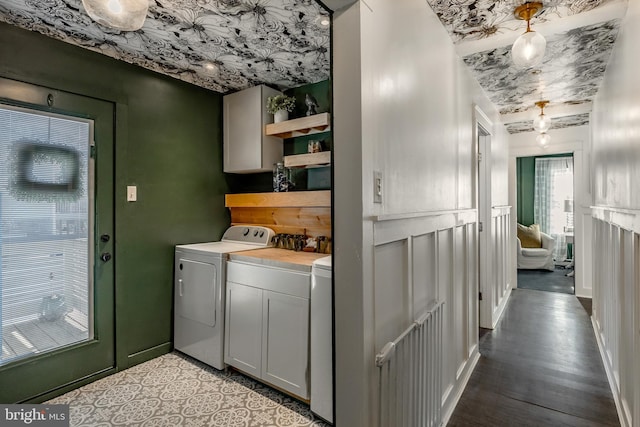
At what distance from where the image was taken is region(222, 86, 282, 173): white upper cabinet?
2898mm

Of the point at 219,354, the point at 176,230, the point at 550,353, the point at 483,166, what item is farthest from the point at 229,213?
the point at 550,353

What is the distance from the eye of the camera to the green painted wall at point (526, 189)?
6816mm

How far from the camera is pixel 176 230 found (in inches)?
113

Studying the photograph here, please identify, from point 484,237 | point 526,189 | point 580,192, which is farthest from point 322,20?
point 526,189

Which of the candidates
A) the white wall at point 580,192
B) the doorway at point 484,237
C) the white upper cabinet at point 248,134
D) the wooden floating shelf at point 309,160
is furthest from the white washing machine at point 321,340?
the white wall at point 580,192

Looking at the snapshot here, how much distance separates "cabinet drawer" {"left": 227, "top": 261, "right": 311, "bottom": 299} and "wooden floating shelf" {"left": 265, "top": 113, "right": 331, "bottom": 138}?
1.18m

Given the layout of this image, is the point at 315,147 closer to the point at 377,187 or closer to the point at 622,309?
the point at 377,187

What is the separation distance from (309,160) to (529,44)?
1.59 metres

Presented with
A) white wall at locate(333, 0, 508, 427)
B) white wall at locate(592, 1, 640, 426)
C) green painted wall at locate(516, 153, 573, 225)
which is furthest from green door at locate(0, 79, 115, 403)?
green painted wall at locate(516, 153, 573, 225)

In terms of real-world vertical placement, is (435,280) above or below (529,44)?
below

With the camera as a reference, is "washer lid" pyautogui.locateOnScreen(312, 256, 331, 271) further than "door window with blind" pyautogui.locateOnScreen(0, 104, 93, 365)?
No

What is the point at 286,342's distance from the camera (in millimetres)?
2064

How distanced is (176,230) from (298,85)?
5.55 ft

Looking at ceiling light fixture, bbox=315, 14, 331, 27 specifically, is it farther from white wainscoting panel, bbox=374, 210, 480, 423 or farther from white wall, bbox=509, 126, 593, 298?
white wall, bbox=509, 126, 593, 298
